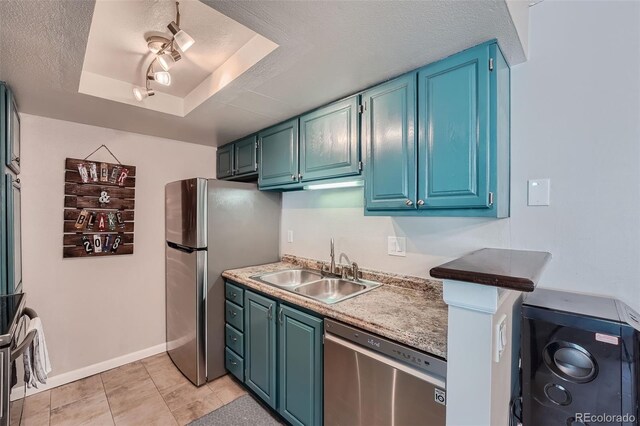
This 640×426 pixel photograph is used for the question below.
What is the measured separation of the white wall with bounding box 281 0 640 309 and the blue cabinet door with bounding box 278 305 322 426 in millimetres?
1017

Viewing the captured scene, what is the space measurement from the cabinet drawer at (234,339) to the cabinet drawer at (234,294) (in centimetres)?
24

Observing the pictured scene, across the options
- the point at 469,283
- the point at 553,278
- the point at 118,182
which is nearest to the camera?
the point at 469,283

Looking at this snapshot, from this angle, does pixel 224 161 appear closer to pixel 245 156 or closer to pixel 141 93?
pixel 245 156

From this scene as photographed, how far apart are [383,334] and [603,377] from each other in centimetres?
74

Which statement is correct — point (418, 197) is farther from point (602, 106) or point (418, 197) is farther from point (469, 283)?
point (602, 106)

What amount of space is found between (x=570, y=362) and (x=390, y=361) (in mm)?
637

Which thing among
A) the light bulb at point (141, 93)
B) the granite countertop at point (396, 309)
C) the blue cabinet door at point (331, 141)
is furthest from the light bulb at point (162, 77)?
the granite countertop at point (396, 309)

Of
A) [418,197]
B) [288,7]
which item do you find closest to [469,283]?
[418,197]

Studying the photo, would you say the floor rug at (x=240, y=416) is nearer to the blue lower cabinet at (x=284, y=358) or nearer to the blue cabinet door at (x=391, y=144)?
the blue lower cabinet at (x=284, y=358)

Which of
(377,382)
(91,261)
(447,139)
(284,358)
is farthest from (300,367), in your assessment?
(91,261)

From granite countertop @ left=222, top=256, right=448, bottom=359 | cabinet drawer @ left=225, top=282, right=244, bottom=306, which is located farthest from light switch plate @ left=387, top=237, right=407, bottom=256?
cabinet drawer @ left=225, top=282, right=244, bottom=306

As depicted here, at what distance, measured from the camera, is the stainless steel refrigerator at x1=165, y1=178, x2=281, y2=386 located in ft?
7.43

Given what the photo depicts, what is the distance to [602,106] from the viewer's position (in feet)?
4.02

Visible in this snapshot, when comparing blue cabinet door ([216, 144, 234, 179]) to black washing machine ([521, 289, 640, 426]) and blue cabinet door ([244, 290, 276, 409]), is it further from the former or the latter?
black washing machine ([521, 289, 640, 426])
